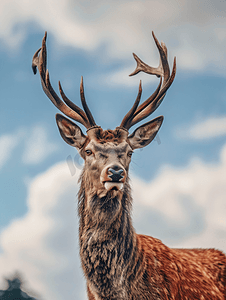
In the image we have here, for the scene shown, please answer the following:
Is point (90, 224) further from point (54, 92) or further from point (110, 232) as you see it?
point (54, 92)

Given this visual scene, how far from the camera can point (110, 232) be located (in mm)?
4629

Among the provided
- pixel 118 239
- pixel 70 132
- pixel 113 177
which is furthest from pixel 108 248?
pixel 70 132

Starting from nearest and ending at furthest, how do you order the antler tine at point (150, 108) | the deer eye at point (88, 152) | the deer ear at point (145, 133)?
the deer eye at point (88, 152)
the deer ear at point (145, 133)
the antler tine at point (150, 108)

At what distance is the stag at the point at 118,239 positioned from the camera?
4477 mm

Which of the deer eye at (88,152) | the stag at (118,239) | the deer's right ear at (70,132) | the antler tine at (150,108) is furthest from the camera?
the antler tine at (150,108)

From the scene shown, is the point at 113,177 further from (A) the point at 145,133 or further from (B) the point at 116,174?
(A) the point at 145,133

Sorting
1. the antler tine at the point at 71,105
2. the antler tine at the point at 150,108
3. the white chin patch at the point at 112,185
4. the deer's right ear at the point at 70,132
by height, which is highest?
the antler tine at the point at 150,108

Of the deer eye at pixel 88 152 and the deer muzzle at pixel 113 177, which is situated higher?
the deer eye at pixel 88 152

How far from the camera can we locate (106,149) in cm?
482

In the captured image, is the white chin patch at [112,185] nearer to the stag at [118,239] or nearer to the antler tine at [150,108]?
the stag at [118,239]

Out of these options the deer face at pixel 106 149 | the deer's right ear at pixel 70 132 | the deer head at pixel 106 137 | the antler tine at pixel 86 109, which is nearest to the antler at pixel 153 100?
the deer head at pixel 106 137

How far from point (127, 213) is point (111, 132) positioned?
1.29m

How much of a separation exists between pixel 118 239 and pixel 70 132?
1.99 metres

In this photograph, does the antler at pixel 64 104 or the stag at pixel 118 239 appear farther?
the antler at pixel 64 104
